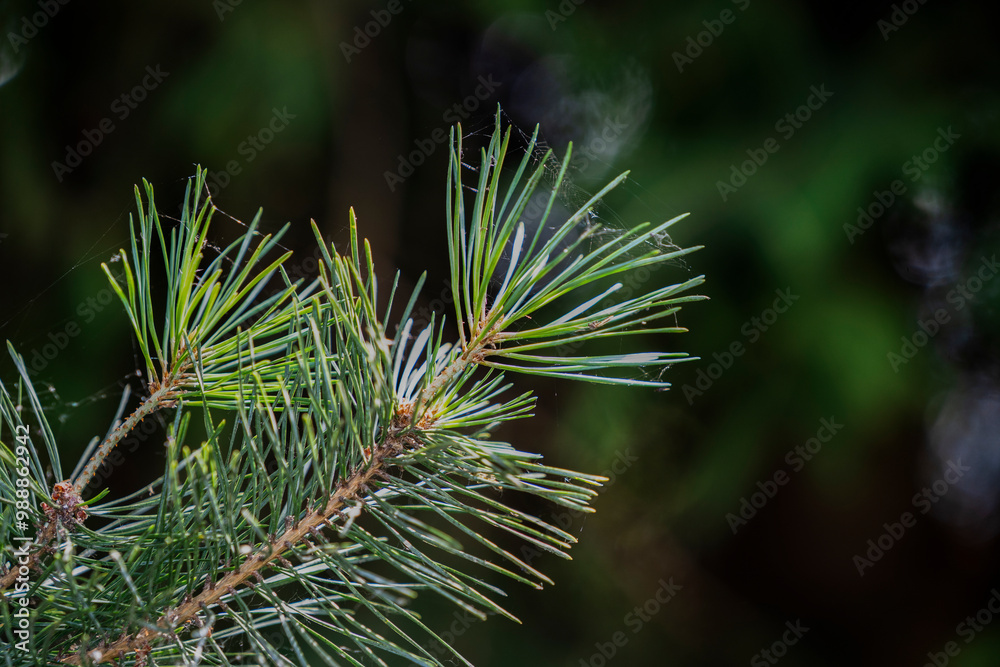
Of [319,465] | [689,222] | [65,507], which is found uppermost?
[689,222]

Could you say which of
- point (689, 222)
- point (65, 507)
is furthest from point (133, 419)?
point (689, 222)

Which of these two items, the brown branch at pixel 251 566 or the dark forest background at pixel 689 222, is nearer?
the brown branch at pixel 251 566

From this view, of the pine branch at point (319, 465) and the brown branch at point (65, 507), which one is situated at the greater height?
the pine branch at point (319, 465)

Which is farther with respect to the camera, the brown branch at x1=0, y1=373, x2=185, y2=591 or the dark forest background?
the dark forest background

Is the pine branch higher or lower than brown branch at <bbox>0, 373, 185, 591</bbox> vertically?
higher

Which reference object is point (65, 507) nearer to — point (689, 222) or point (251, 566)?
point (251, 566)

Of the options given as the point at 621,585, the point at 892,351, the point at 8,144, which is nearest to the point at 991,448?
the point at 892,351

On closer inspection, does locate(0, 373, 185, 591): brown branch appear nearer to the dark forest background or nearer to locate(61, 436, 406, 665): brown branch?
locate(61, 436, 406, 665): brown branch

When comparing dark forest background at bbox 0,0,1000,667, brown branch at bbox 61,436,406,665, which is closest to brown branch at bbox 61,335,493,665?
brown branch at bbox 61,436,406,665

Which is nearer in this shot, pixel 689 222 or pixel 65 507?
pixel 65 507

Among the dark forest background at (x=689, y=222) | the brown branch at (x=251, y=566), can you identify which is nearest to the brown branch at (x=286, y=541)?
the brown branch at (x=251, y=566)

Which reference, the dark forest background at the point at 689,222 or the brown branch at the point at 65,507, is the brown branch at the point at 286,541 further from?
the dark forest background at the point at 689,222

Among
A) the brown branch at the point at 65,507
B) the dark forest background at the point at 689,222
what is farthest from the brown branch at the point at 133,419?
the dark forest background at the point at 689,222
